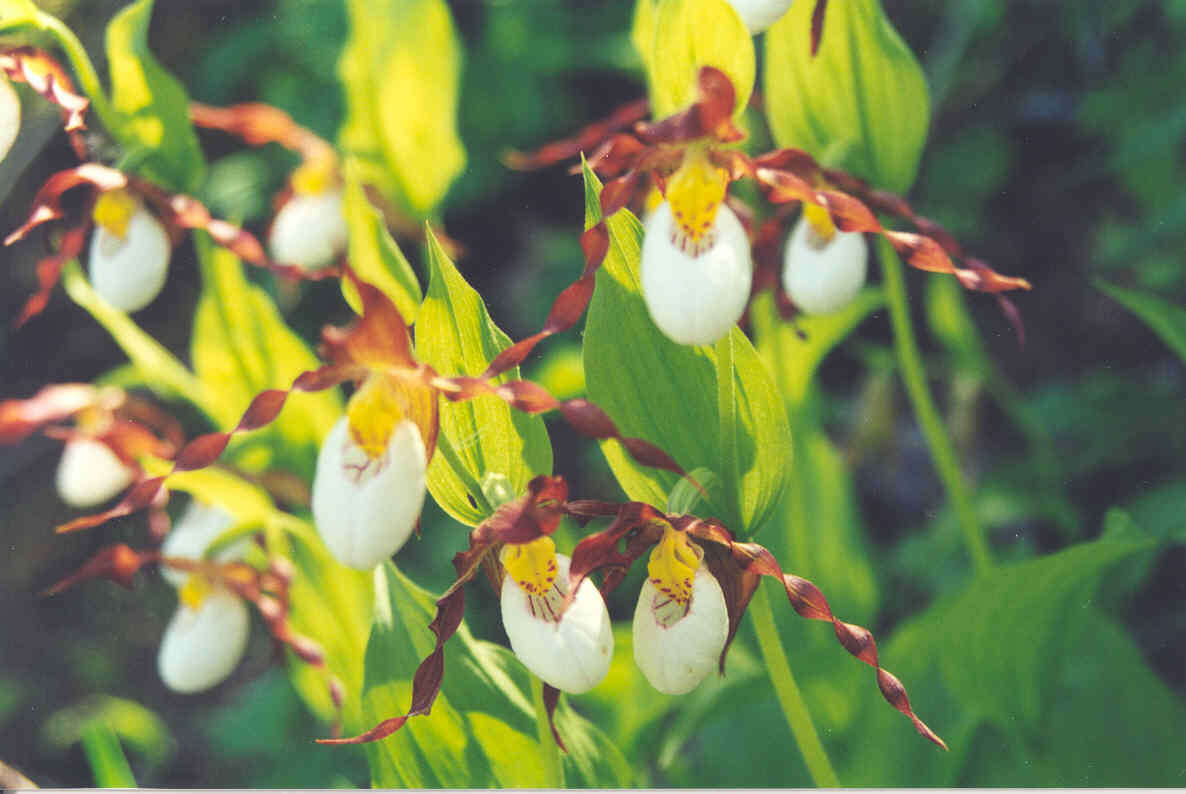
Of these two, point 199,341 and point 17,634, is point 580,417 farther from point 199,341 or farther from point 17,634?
point 17,634

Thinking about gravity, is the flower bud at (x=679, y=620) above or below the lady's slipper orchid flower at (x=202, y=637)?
above

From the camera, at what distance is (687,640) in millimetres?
880

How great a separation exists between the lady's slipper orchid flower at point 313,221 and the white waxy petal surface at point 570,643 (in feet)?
3.55

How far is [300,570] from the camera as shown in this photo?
1559 mm

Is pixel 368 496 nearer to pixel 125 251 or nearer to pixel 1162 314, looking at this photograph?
pixel 125 251

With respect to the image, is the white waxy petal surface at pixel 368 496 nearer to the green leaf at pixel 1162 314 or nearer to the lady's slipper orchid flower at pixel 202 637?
the lady's slipper orchid flower at pixel 202 637

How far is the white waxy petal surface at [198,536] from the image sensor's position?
1.53m

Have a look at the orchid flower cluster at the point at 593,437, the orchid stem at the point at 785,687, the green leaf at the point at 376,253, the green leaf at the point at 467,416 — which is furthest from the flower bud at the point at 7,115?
the orchid stem at the point at 785,687

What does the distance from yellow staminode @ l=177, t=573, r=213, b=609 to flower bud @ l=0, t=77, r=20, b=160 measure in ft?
2.34

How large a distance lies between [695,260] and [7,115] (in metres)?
0.88

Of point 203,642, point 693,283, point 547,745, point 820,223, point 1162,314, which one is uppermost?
point 693,283

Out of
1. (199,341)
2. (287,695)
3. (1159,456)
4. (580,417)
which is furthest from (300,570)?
(1159,456)

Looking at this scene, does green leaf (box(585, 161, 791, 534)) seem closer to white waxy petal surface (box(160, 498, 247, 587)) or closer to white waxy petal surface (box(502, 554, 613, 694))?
white waxy petal surface (box(502, 554, 613, 694))

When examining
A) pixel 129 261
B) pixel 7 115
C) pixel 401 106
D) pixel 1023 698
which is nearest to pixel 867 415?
pixel 1023 698
